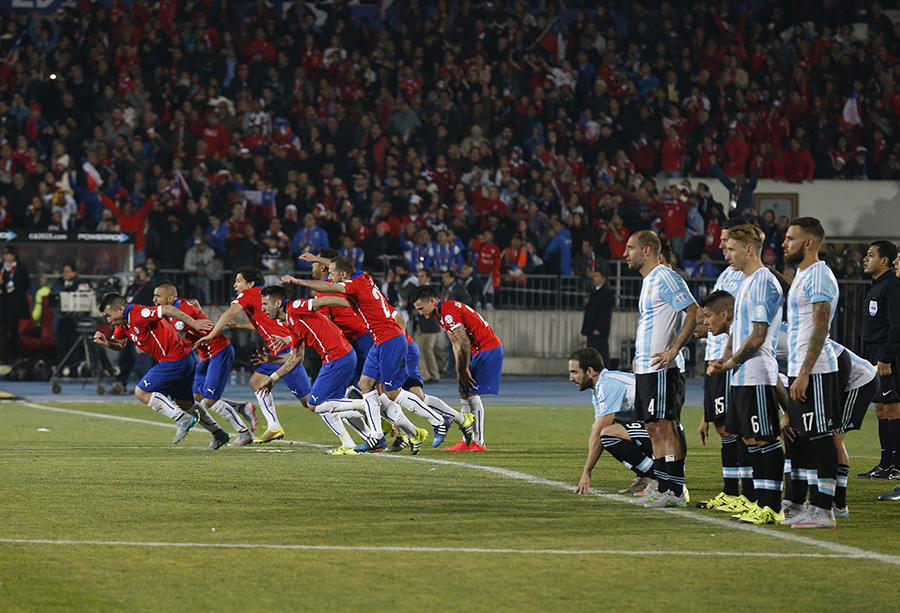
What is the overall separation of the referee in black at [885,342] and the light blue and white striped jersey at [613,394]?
272cm

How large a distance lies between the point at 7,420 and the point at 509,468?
24.6 ft

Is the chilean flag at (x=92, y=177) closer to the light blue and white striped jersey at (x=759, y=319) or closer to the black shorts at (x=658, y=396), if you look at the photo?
the black shorts at (x=658, y=396)

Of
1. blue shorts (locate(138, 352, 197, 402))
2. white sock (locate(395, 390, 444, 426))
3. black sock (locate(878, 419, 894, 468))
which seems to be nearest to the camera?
black sock (locate(878, 419, 894, 468))

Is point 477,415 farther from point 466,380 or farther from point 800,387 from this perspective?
point 800,387

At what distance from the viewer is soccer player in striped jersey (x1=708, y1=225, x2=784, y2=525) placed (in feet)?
24.7

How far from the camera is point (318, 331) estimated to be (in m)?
12.2

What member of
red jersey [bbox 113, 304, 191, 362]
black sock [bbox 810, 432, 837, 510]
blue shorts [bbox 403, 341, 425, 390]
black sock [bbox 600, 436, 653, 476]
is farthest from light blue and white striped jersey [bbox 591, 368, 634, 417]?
red jersey [bbox 113, 304, 191, 362]

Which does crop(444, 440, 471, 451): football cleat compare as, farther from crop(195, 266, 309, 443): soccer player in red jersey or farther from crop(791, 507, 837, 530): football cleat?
crop(791, 507, 837, 530): football cleat

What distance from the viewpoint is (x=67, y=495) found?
28.5ft

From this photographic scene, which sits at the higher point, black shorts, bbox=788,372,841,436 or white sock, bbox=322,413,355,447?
black shorts, bbox=788,372,841,436

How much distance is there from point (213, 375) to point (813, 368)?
7.40 meters

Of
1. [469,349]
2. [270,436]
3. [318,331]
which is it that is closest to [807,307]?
[469,349]

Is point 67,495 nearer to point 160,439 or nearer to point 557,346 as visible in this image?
point 160,439

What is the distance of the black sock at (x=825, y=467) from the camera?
7508 mm
